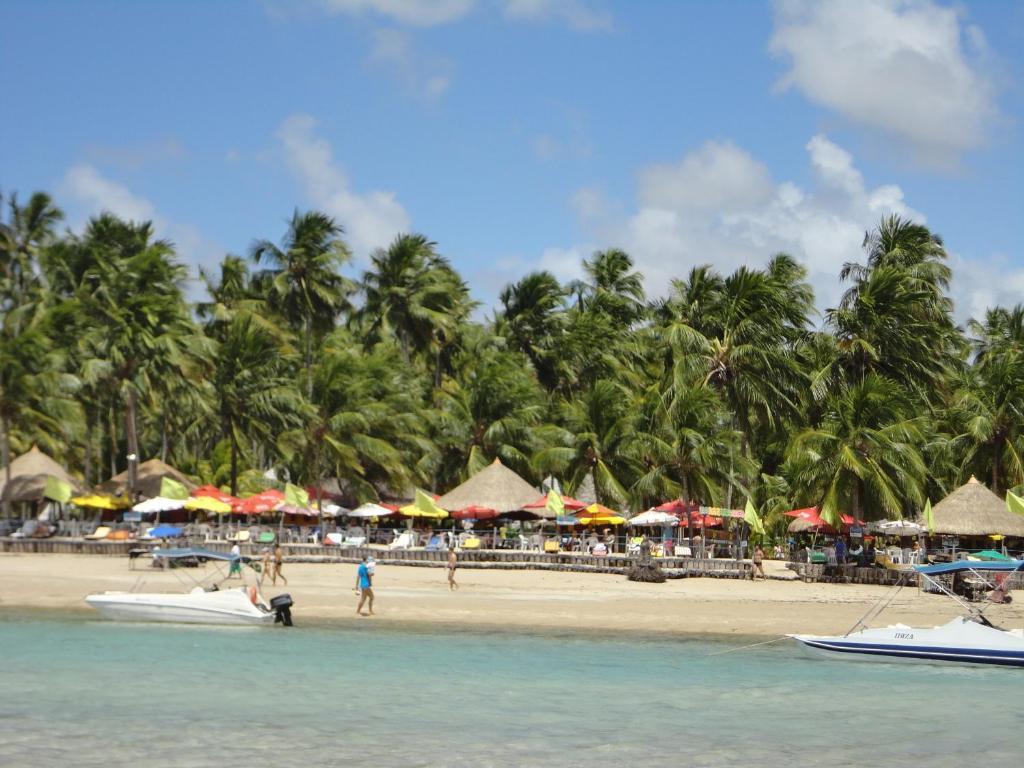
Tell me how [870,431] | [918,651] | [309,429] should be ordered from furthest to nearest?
1. [309,429]
2. [870,431]
3. [918,651]

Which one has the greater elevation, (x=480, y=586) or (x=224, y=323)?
(x=224, y=323)

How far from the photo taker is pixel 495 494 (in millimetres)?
41938

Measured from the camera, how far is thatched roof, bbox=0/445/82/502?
4756cm

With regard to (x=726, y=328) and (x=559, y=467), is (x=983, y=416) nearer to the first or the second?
(x=726, y=328)

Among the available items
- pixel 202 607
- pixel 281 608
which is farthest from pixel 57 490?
pixel 281 608

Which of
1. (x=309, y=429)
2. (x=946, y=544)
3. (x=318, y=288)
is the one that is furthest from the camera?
(x=318, y=288)

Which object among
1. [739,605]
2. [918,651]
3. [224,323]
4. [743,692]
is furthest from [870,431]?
[224,323]

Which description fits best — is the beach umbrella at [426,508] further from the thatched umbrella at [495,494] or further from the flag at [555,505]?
the flag at [555,505]

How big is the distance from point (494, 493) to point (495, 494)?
Answer: 6 cm

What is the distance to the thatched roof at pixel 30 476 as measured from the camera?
47562mm

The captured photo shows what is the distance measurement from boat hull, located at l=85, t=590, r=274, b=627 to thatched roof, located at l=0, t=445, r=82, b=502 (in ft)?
72.4

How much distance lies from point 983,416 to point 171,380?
32758 millimetres

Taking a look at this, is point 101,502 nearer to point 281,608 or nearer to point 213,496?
point 213,496

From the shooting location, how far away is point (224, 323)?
6041 cm
